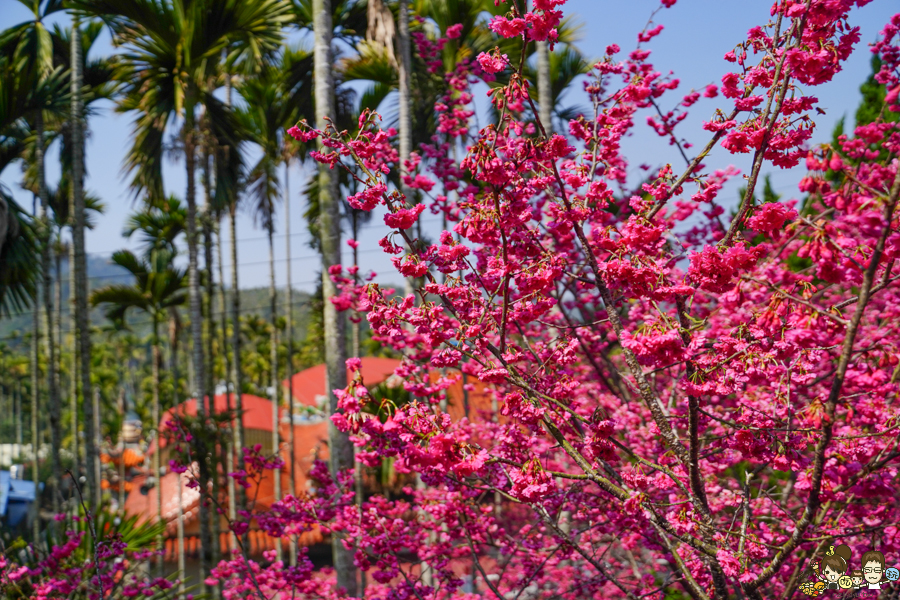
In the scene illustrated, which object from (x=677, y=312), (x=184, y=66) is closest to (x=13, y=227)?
(x=184, y=66)

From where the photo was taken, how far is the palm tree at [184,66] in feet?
25.2

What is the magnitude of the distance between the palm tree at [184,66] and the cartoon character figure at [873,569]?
6252mm

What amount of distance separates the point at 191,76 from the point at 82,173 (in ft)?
6.73

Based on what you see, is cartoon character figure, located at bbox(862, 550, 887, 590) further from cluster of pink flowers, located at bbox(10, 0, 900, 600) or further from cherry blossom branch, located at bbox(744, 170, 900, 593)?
cherry blossom branch, located at bbox(744, 170, 900, 593)

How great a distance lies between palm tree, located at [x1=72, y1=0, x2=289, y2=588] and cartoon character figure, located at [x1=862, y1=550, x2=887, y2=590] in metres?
6.25

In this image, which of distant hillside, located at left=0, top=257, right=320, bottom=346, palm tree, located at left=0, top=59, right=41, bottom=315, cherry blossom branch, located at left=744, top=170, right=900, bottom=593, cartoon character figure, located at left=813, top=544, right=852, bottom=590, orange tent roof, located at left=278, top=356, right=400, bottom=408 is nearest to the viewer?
cherry blossom branch, located at left=744, top=170, right=900, bottom=593

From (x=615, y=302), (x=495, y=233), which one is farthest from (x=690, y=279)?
(x=495, y=233)

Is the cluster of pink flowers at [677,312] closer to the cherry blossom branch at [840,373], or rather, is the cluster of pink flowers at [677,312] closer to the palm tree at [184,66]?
the cherry blossom branch at [840,373]

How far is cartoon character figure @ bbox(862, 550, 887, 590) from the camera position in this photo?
2852 mm

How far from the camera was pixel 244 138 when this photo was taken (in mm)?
10961

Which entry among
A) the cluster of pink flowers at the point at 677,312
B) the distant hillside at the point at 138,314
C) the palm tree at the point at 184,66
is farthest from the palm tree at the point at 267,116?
the cluster of pink flowers at the point at 677,312

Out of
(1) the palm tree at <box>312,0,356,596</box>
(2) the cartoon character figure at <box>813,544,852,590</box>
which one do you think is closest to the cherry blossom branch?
(2) the cartoon character figure at <box>813,544,852,590</box>

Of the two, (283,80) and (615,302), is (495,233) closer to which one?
(615,302)

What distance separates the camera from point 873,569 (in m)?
2.88
